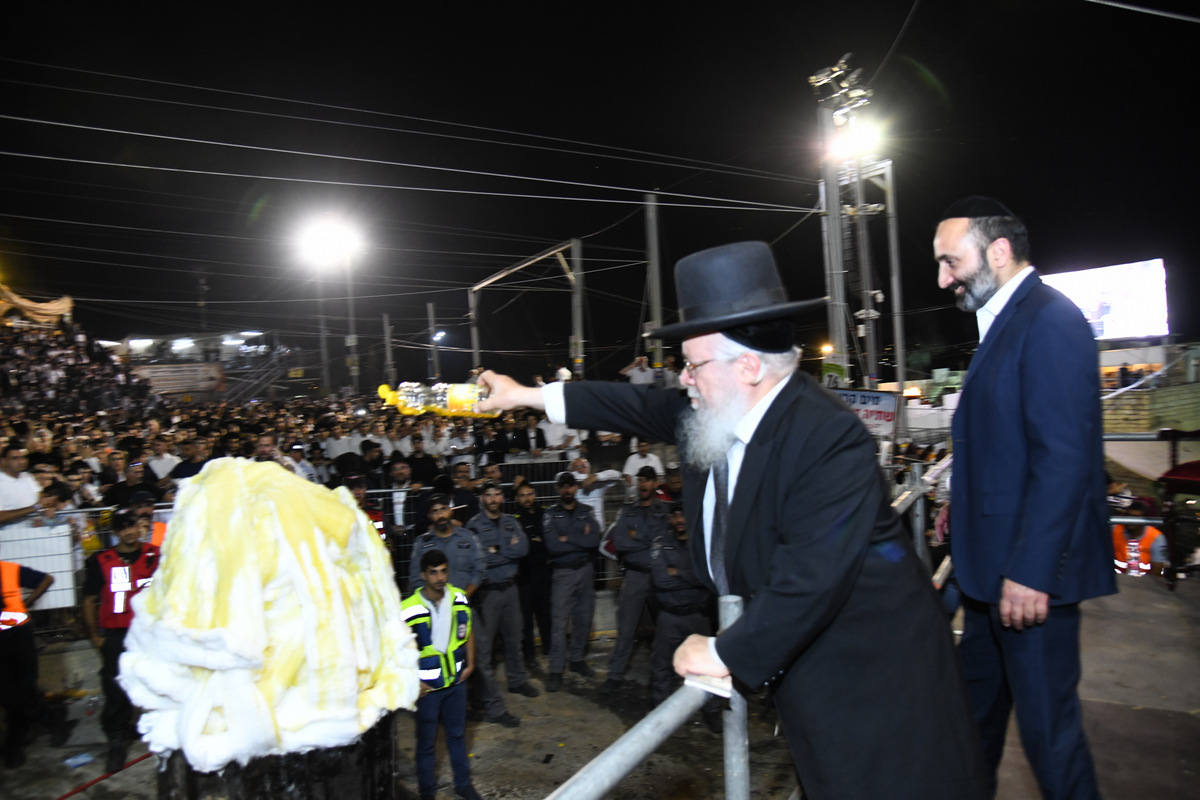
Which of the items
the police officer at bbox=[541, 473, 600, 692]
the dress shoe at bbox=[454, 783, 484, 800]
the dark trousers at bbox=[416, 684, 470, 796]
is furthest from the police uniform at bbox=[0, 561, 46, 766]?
the police officer at bbox=[541, 473, 600, 692]

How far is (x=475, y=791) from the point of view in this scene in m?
5.41

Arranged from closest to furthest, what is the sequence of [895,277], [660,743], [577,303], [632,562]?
1. [660,743]
2. [632,562]
3. [895,277]
4. [577,303]

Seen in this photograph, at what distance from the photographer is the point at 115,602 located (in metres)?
5.89

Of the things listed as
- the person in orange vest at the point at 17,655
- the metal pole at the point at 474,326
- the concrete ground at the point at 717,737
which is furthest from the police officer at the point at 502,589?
the metal pole at the point at 474,326

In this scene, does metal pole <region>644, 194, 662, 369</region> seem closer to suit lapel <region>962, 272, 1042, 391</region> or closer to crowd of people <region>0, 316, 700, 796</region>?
crowd of people <region>0, 316, 700, 796</region>

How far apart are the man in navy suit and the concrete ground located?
1.64 meters

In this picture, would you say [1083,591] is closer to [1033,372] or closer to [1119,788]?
[1033,372]

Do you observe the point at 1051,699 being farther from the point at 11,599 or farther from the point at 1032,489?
the point at 11,599

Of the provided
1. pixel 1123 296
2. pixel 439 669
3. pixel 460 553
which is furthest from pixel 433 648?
pixel 1123 296

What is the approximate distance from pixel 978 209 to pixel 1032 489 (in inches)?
37.3

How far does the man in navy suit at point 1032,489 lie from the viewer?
208 centimetres

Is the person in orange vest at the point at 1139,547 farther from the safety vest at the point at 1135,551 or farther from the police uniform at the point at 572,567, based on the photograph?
the police uniform at the point at 572,567

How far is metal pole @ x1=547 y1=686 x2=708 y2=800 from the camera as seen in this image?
1.14 meters

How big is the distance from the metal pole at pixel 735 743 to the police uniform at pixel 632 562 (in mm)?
5828
